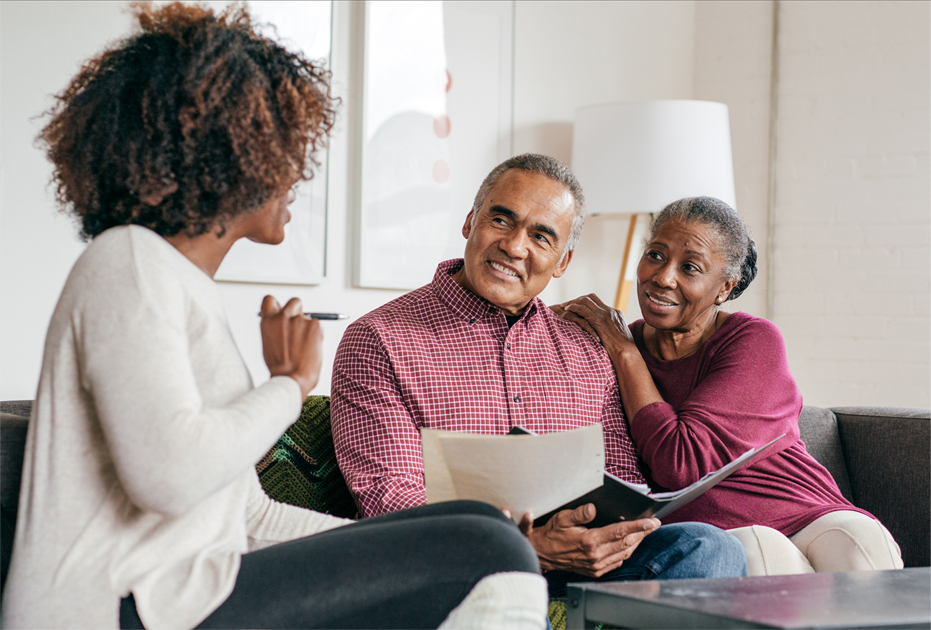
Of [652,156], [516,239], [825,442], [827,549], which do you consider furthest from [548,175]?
[652,156]

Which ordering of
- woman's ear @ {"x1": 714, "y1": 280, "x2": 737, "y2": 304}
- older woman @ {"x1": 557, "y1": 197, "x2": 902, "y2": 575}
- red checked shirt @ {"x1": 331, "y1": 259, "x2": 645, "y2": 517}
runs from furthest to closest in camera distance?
1. woman's ear @ {"x1": 714, "y1": 280, "x2": 737, "y2": 304}
2. older woman @ {"x1": 557, "y1": 197, "x2": 902, "y2": 575}
3. red checked shirt @ {"x1": 331, "y1": 259, "x2": 645, "y2": 517}

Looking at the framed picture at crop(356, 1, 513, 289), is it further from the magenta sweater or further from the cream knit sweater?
the cream knit sweater

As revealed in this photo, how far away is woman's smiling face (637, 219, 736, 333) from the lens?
5.90 feet

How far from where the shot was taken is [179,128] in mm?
905

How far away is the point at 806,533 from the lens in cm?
168

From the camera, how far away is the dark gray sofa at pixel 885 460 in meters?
2.06

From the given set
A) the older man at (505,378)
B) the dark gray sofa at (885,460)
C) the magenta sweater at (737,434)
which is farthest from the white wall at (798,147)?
the magenta sweater at (737,434)

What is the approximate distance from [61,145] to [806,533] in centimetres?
149

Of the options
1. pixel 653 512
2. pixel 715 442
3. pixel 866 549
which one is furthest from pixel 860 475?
pixel 653 512

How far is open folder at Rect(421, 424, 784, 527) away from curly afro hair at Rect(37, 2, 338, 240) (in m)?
0.38

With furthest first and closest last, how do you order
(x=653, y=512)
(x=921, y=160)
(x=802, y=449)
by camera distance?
(x=921, y=160) < (x=802, y=449) < (x=653, y=512)

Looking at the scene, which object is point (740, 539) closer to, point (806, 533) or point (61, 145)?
point (806, 533)

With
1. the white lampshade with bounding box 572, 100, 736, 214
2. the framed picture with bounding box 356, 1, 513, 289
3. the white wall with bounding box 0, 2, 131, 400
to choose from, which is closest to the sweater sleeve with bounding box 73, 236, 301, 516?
the white wall with bounding box 0, 2, 131, 400

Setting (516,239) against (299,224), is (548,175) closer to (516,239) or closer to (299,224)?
(516,239)
